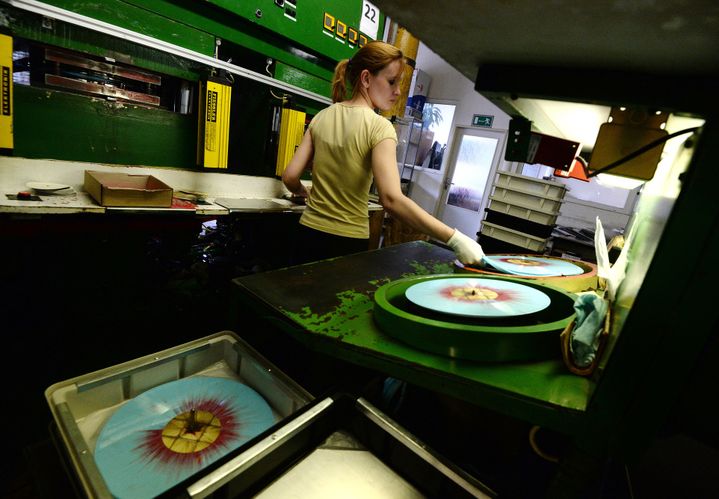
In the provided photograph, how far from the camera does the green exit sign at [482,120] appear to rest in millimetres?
6746

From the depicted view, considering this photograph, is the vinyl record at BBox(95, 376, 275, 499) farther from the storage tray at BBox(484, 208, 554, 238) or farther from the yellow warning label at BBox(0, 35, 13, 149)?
the storage tray at BBox(484, 208, 554, 238)

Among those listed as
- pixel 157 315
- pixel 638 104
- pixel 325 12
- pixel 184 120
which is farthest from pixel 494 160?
pixel 638 104

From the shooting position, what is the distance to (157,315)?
2.28 meters

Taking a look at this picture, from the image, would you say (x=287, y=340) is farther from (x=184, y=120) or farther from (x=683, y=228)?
(x=184, y=120)

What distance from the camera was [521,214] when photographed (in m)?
4.27

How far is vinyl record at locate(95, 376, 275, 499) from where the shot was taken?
0.66 meters

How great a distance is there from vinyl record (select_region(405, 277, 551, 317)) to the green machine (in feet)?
6.90

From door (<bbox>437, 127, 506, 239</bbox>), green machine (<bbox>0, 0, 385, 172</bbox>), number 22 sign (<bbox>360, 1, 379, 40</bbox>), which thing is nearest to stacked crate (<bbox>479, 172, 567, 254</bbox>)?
number 22 sign (<bbox>360, 1, 379, 40</bbox>)

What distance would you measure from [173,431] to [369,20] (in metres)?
3.66

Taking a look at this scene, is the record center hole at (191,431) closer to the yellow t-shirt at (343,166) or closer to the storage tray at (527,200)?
the yellow t-shirt at (343,166)

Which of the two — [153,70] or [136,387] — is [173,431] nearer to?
[136,387]

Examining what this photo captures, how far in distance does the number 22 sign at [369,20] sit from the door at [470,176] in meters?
4.09

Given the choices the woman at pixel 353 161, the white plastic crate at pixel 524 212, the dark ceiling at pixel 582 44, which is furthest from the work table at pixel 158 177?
the white plastic crate at pixel 524 212

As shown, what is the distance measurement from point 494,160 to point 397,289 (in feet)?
22.0
